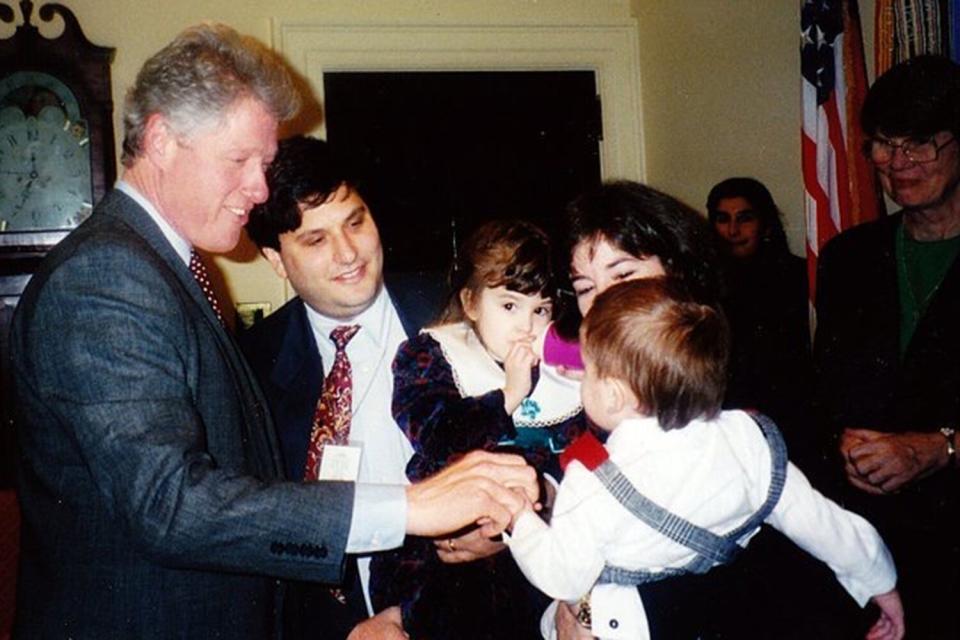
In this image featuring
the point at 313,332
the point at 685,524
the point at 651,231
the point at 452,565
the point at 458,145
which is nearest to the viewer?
the point at 685,524

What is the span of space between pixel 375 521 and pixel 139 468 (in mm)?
353

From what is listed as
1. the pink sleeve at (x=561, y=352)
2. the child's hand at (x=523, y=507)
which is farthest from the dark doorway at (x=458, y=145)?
the child's hand at (x=523, y=507)

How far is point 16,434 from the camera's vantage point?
5.01ft

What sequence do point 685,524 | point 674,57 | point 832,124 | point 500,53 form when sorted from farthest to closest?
point 500,53
point 674,57
point 832,124
point 685,524

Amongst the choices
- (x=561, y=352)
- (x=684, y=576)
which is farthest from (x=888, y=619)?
(x=561, y=352)

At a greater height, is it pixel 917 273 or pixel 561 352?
pixel 917 273

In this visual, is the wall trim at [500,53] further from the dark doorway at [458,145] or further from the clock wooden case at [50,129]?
the clock wooden case at [50,129]

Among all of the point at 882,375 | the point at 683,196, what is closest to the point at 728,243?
the point at 683,196

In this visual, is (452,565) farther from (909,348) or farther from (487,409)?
(909,348)

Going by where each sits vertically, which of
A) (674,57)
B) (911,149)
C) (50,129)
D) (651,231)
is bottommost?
(651,231)

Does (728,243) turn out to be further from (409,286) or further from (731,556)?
(731,556)

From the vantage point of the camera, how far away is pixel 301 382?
6.73ft

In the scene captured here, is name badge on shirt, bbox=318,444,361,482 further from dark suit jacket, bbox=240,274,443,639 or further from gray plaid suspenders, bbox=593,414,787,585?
gray plaid suspenders, bbox=593,414,787,585

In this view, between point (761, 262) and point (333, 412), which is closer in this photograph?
point (333, 412)
